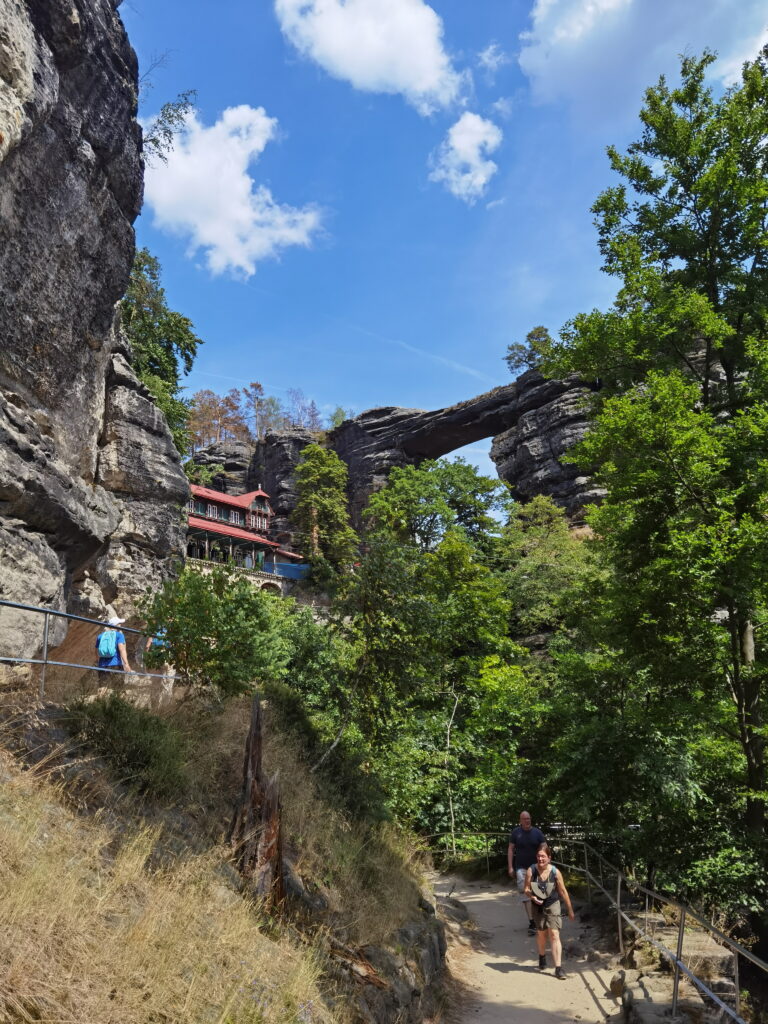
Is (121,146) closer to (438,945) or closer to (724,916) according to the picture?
(438,945)

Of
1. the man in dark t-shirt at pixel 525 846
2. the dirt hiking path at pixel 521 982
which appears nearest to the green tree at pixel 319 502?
the dirt hiking path at pixel 521 982

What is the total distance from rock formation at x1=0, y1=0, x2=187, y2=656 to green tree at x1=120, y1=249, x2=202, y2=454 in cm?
895

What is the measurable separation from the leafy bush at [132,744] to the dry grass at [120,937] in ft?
3.45

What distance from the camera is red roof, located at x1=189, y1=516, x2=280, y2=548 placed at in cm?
4616

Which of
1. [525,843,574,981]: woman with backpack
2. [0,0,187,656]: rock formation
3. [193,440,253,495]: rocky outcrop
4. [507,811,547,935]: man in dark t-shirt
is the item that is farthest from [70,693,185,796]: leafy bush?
[193,440,253,495]: rocky outcrop

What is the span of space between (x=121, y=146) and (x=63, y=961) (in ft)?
59.7

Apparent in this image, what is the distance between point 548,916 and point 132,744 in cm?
630

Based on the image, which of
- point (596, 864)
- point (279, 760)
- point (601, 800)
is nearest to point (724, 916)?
point (601, 800)

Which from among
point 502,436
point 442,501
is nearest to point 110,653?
point 442,501

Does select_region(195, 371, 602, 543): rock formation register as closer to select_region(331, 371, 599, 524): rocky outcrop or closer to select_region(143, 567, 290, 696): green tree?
select_region(331, 371, 599, 524): rocky outcrop

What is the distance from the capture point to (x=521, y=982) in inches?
356

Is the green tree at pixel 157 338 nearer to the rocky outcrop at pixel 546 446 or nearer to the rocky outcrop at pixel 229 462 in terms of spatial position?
the rocky outcrop at pixel 546 446

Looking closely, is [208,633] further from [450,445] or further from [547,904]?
[450,445]

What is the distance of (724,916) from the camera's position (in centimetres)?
1018
